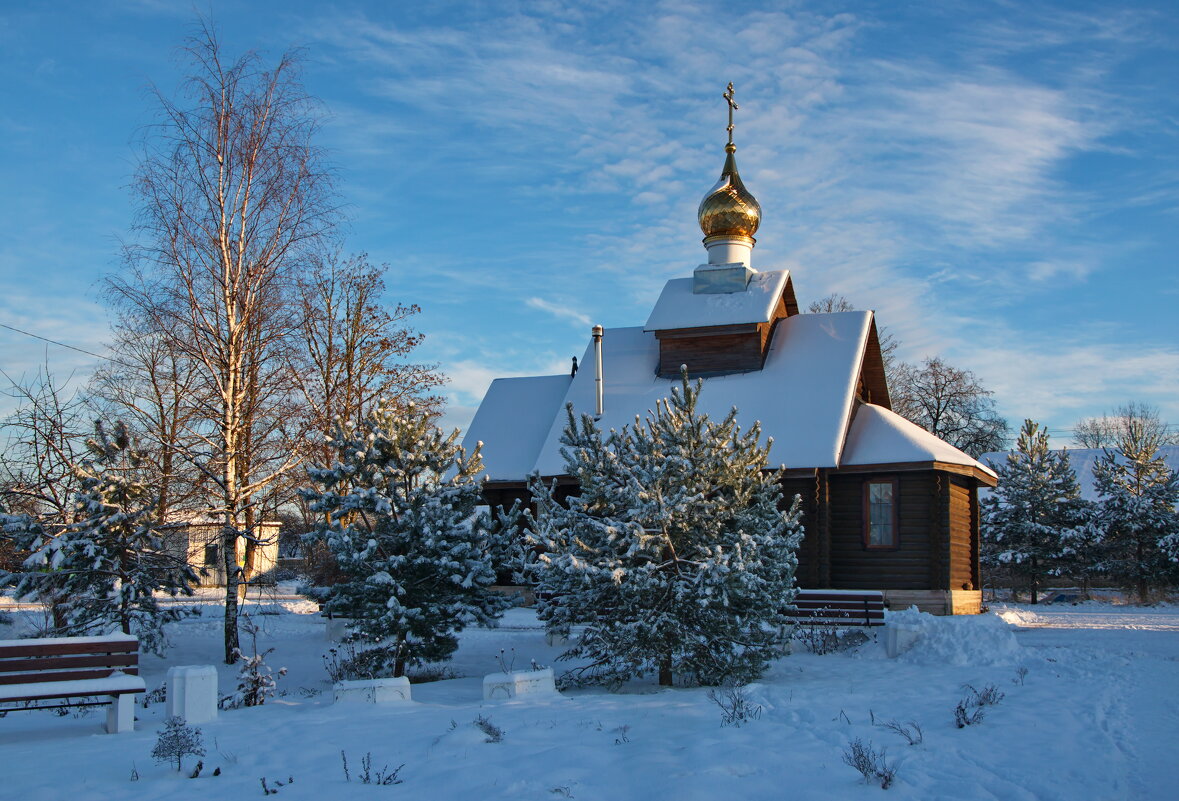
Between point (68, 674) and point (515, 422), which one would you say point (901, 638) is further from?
point (515, 422)

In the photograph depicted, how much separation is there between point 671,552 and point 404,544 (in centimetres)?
377

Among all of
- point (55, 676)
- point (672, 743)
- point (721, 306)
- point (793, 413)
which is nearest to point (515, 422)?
point (721, 306)

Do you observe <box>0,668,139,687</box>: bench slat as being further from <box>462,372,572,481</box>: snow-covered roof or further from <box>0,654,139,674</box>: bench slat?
<box>462,372,572,481</box>: snow-covered roof

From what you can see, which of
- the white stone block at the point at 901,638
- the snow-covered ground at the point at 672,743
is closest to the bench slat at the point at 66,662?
the snow-covered ground at the point at 672,743

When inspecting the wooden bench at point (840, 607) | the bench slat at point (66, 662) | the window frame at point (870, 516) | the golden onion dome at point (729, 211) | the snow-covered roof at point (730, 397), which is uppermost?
the golden onion dome at point (729, 211)

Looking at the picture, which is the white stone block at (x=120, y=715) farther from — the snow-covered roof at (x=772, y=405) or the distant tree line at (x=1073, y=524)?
the distant tree line at (x=1073, y=524)

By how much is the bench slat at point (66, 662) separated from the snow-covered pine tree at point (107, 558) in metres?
5.28

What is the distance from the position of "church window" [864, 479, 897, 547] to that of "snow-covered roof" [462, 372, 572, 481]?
25.5 feet

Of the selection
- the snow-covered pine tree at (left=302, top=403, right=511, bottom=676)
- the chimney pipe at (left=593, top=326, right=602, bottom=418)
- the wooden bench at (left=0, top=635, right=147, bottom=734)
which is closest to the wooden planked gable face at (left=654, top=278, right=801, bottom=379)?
the chimney pipe at (left=593, top=326, right=602, bottom=418)

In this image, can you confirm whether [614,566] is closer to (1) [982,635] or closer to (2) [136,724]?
(2) [136,724]

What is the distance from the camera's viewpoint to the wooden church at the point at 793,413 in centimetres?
1919

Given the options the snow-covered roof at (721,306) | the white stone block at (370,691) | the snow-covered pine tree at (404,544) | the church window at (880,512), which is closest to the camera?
the white stone block at (370,691)

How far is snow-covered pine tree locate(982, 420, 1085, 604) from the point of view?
28812 mm

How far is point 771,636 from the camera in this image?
38.2 ft
